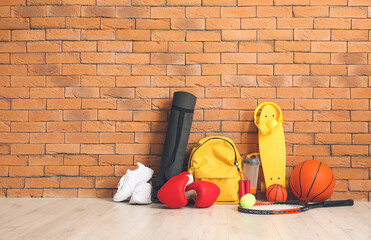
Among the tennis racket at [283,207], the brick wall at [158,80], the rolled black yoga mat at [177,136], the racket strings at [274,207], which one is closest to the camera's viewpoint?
the tennis racket at [283,207]

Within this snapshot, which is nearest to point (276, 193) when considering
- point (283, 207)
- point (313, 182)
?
point (313, 182)

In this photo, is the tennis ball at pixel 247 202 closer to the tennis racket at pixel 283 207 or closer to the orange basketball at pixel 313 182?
the tennis racket at pixel 283 207

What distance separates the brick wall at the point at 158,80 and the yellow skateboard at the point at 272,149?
6.2 inches

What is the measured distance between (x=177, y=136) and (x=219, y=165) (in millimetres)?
417

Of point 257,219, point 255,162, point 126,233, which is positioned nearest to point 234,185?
point 255,162

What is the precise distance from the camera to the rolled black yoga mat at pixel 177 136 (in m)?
2.91

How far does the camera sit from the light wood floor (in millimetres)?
1978

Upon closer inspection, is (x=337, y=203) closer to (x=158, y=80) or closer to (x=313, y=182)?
(x=313, y=182)

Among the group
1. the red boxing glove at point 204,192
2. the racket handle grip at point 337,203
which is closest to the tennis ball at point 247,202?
the red boxing glove at point 204,192

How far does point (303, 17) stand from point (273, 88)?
0.67 meters

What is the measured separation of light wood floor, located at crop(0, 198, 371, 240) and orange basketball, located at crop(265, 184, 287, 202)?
28 centimetres

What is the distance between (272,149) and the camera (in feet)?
9.70

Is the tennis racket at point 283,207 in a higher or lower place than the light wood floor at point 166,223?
higher

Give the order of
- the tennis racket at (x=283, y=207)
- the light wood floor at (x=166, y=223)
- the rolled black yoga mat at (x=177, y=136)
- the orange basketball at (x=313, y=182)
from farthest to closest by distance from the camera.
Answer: the rolled black yoga mat at (x=177, y=136) → the orange basketball at (x=313, y=182) → the tennis racket at (x=283, y=207) → the light wood floor at (x=166, y=223)
